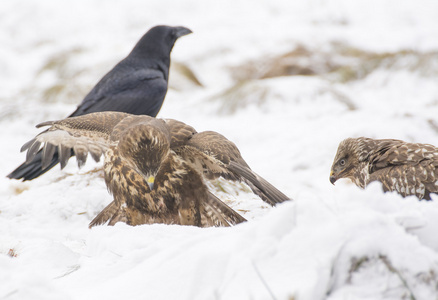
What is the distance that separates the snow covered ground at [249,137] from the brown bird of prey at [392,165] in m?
0.65

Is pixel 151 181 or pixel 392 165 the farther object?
pixel 392 165

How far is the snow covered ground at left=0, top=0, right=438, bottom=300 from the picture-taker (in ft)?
5.39

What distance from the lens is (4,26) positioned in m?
22.0

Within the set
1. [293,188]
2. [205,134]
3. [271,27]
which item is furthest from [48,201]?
[271,27]

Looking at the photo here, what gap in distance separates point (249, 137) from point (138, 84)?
10.5 feet

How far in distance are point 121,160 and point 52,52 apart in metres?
16.6

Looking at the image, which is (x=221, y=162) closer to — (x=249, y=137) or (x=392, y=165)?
(x=392, y=165)

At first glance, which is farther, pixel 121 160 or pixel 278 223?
pixel 121 160

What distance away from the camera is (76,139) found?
369 centimetres

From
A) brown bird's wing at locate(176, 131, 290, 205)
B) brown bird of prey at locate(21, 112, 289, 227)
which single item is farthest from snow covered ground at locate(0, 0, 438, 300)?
brown bird of prey at locate(21, 112, 289, 227)

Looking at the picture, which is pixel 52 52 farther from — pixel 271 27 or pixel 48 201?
pixel 48 201

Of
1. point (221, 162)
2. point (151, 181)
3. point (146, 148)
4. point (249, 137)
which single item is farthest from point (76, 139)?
point (249, 137)

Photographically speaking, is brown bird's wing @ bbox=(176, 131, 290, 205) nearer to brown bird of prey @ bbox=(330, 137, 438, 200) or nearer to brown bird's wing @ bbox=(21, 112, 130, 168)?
brown bird's wing @ bbox=(21, 112, 130, 168)

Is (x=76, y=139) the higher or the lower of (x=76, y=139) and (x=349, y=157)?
the higher
